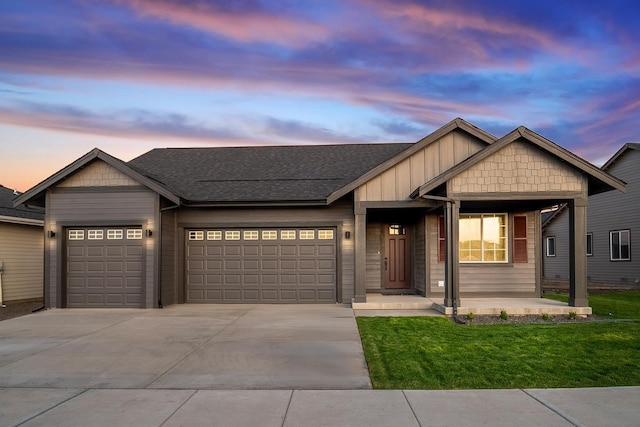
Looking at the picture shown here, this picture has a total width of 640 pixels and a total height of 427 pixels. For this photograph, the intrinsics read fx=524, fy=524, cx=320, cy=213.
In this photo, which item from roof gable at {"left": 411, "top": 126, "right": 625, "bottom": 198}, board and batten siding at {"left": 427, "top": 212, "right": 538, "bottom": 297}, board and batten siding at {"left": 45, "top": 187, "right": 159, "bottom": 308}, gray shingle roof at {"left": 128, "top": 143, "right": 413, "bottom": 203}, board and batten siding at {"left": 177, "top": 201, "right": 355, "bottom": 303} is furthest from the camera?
gray shingle roof at {"left": 128, "top": 143, "right": 413, "bottom": 203}

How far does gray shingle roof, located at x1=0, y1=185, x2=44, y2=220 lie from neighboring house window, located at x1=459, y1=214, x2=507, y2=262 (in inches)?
568

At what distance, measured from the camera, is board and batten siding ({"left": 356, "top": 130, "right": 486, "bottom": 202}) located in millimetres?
14836

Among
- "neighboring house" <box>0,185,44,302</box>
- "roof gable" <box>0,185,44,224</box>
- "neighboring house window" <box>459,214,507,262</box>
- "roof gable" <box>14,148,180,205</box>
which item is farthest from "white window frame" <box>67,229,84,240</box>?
"neighboring house window" <box>459,214,507,262</box>

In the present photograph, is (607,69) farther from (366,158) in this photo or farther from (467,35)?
(366,158)

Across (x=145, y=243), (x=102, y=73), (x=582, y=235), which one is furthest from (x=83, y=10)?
(x=582, y=235)

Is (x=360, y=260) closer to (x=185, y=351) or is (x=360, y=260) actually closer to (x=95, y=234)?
(x=185, y=351)

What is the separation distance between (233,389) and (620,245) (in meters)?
23.4

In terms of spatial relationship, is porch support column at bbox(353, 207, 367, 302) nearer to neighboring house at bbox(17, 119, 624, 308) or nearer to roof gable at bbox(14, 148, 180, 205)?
neighboring house at bbox(17, 119, 624, 308)

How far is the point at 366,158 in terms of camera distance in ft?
63.3

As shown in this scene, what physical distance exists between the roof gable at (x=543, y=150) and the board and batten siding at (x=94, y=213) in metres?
8.02

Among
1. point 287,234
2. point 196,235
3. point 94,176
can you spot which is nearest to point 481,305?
point 287,234

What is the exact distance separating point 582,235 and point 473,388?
8.08 metres

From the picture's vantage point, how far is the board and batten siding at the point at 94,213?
1536 centimetres

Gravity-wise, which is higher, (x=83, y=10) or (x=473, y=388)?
(x=83, y=10)
